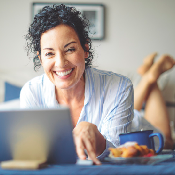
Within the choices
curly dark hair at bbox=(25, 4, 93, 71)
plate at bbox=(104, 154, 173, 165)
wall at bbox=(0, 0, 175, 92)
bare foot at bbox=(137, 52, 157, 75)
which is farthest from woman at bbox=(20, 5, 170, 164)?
wall at bbox=(0, 0, 175, 92)

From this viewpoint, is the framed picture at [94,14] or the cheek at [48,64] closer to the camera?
the cheek at [48,64]

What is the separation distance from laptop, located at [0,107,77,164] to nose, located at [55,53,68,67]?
21.1 inches

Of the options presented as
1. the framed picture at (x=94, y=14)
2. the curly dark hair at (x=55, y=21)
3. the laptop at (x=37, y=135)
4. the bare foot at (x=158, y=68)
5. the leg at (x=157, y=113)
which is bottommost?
the leg at (x=157, y=113)

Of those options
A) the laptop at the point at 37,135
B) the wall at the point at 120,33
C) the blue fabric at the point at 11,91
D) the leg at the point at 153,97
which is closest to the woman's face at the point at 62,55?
the laptop at the point at 37,135

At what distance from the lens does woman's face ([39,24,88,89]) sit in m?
1.02

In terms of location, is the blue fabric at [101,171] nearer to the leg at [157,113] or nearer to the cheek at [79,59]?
the cheek at [79,59]

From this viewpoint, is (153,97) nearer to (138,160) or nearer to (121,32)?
(121,32)

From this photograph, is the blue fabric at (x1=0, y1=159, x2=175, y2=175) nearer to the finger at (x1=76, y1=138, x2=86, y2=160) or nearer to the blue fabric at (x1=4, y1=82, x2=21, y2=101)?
the finger at (x1=76, y1=138, x2=86, y2=160)

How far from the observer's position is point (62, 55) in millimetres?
1036

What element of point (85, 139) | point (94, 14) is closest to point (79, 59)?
point (85, 139)

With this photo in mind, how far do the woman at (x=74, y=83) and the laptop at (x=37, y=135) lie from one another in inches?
13.7

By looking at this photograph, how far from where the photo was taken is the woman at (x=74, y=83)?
3.42 feet

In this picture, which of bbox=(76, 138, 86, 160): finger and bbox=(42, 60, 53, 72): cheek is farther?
bbox=(42, 60, 53, 72): cheek

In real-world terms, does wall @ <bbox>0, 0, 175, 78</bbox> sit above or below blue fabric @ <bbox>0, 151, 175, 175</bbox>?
above
